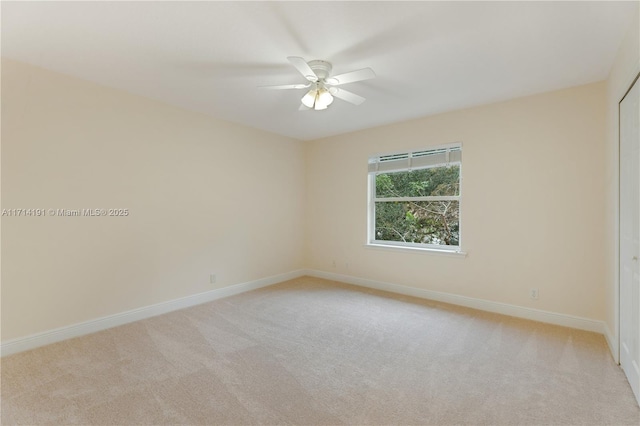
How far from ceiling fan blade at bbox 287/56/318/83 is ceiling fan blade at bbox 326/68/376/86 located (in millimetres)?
135

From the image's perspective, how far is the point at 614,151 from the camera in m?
2.45

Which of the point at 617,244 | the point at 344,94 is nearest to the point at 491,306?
the point at 617,244

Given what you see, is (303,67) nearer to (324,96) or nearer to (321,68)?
(321,68)

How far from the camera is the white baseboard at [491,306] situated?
297 cm

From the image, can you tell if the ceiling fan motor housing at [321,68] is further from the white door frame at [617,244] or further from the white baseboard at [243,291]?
the white baseboard at [243,291]

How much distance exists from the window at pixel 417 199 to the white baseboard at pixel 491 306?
0.63 meters

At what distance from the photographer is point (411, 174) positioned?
14.3ft

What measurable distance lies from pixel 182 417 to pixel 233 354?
746 millimetres

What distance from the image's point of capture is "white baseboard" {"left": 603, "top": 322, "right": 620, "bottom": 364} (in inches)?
92.0

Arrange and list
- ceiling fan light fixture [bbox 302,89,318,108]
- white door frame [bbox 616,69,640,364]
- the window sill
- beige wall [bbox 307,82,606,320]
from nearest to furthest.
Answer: white door frame [bbox 616,69,640,364]
ceiling fan light fixture [bbox 302,89,318,108]
beige wall [bbox 307,82,606,320]
the window sill

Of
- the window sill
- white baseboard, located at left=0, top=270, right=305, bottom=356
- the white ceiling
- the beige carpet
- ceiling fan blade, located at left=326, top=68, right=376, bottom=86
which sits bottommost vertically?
the beige carpet

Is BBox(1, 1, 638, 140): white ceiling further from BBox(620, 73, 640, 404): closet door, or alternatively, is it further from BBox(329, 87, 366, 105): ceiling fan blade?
BBox(620, 73, 640, 404): closet door

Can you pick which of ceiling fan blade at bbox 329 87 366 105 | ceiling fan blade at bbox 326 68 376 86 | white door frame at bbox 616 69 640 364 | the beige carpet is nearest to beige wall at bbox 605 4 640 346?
white door frame at bbox 616 69 640 364

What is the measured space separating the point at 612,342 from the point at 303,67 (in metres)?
3.48
